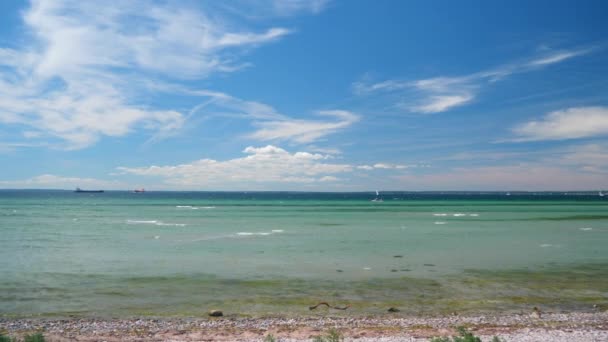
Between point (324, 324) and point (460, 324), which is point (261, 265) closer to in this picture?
point (324, 324)

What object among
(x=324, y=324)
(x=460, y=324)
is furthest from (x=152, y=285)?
(x=460, y=324)

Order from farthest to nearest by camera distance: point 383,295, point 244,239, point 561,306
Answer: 1. point 244,239
2. point 383,295
3. point 561,306

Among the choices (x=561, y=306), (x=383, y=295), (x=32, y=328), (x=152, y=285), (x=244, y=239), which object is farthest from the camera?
(x=244, y=239)

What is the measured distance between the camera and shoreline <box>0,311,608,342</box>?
13273 millimetres

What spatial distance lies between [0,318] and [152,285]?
6.59 meters

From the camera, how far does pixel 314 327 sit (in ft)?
47.8

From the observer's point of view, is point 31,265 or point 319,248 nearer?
point 31,265

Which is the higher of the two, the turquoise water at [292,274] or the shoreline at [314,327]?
the shoreline at [314,327]

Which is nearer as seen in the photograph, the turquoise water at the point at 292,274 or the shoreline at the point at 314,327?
the shoreline at the point at 314,327

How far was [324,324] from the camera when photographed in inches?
589

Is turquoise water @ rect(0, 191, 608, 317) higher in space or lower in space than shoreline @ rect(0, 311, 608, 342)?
lower

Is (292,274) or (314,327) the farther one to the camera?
(292,274)

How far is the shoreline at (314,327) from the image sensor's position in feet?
43.5

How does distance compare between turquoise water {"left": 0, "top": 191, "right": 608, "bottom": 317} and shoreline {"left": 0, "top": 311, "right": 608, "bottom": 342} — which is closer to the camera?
shoreline {"left": 0, "top": 311, "right": 608, "bottom": 342}
